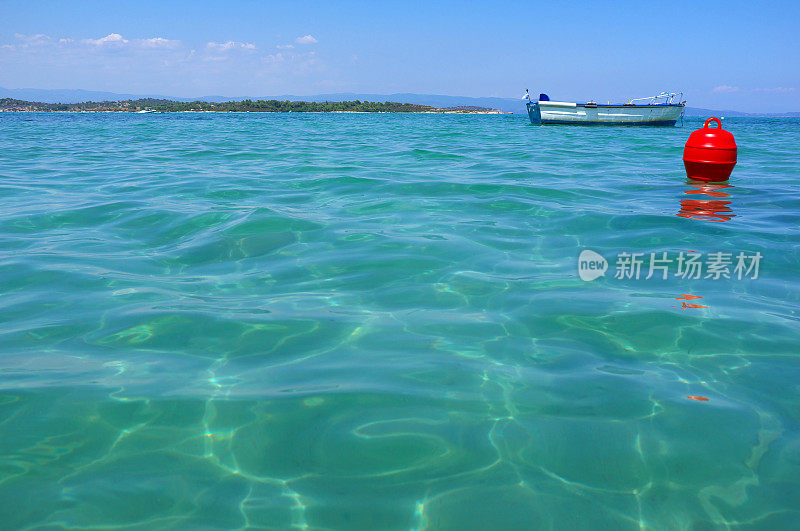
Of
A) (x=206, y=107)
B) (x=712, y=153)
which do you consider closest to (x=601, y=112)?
(x=712, y=153)

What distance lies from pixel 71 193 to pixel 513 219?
6.27 m

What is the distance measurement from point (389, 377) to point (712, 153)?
7.49 meters

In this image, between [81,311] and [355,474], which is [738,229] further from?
[81,311]

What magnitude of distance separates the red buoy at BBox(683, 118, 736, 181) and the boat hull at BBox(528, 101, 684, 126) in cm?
3160

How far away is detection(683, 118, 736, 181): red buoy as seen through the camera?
8005mm

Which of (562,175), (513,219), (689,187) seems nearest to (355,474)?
(513,219)

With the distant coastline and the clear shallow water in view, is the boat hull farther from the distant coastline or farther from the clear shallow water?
the distant coastline

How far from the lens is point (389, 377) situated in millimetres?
2660

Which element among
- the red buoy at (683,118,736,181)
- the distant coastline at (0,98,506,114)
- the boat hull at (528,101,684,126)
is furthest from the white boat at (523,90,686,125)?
the distant coastline at (0,98,506,114)

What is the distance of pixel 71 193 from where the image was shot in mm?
7781

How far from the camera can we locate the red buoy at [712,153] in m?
8.00

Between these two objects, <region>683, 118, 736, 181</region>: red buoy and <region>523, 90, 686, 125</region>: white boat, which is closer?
<region>683, 118, 736, 181</region>: red buoy

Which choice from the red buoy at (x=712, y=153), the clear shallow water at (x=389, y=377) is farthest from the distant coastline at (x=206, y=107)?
the clear shallow water at (x=389, y=377)

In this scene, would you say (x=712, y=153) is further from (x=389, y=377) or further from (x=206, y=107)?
(x=206, y=107)
